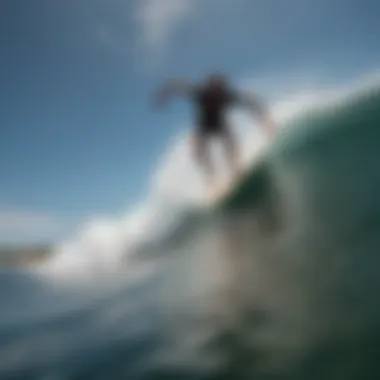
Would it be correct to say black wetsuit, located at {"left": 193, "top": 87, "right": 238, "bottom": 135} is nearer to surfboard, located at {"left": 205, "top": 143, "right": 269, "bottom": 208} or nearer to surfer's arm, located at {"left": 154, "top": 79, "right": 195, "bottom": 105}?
surfer's arm, located at {"left": 154, "top": 79, "right": 195, "bottom": 105}

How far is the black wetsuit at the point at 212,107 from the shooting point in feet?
6.98

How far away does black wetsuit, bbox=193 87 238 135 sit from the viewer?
6.98ft

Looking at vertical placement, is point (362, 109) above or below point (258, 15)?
below

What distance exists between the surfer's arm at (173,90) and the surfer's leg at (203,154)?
140mm

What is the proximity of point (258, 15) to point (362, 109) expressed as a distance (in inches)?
18.1

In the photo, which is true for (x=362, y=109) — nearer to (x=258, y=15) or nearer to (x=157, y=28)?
(x=258, y=15)

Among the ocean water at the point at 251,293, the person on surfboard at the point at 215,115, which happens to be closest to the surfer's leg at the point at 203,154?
the person on surfboard at the point at 215,115

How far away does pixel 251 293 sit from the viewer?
210cm

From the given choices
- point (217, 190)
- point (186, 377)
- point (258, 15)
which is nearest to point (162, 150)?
A: point (217, 190)

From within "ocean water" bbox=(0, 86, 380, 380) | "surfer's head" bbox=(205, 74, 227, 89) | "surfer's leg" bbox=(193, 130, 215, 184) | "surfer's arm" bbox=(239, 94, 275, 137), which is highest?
"surfer's head" bbox=(205, 74, 227, 89)

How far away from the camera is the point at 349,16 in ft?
7.24

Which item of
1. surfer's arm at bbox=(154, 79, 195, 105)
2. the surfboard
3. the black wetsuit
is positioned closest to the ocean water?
the surfboard

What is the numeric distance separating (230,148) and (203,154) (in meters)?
0.09

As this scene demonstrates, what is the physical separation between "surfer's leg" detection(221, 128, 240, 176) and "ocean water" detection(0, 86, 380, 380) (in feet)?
0.23
